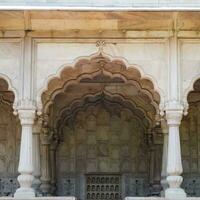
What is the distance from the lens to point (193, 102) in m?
13.6

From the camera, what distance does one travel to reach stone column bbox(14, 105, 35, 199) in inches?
405

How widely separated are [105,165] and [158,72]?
377cm

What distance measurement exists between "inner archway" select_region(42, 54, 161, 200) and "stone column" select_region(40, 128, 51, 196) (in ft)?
1.31

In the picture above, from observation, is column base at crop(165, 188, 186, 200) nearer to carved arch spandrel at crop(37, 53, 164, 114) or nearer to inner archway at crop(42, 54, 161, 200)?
carved arch spandrel at crop(37, 53, 164, 114)

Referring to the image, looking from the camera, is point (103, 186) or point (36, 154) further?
point (103, 186)

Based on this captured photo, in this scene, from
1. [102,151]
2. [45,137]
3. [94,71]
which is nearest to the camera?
[94,71]

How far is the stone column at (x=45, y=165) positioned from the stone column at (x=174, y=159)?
3.20 metres

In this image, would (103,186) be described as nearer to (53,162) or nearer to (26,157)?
(53,162)

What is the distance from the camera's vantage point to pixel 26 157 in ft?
34.2

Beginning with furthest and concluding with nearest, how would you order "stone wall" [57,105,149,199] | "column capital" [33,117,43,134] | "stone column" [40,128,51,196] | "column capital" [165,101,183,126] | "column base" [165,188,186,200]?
"stone wall" [57,105,149,199], "stone column" [40,128,51,196], "column capital" [33,117,43,134], "column capital" [165,101,183,126], "column base" [165,188,186,200]

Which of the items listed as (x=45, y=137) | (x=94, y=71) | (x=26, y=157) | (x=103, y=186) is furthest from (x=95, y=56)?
(x=103, y=186)

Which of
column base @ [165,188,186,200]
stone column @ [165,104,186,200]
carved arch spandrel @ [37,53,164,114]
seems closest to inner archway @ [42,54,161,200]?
carved arch spandrel @ [37,53,164,114]

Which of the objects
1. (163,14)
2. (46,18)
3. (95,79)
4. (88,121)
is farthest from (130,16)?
(88,121)

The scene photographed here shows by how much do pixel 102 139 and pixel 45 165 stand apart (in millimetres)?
1506
